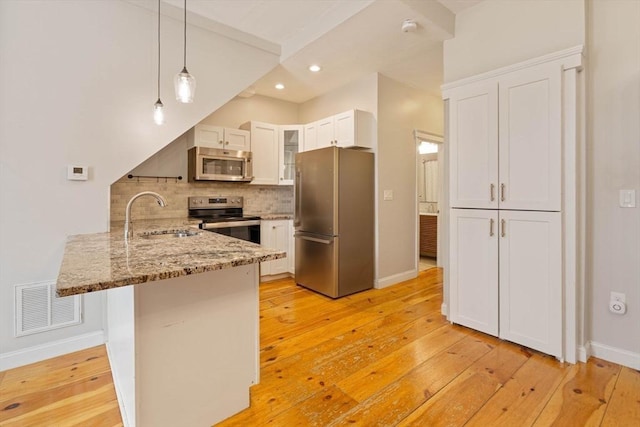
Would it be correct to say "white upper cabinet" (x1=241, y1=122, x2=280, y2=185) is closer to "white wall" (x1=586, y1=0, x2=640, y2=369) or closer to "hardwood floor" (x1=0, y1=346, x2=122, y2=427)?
"hardwood floor" (x1=0, y1=346, x2=122, y2=427)

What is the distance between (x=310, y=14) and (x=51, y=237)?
9.32ft

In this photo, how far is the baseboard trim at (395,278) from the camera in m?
3.81

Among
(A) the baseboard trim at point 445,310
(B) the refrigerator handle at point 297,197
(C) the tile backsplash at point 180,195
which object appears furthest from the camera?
(B) the refrigerator handle at point 297,197

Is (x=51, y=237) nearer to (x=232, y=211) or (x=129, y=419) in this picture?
(x=129, y=419)

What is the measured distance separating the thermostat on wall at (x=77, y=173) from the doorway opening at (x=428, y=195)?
3.75 meters

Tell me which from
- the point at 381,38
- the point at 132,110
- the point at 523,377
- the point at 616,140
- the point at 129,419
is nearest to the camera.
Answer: the point at 129,419

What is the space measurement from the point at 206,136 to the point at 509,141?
3.21 meters

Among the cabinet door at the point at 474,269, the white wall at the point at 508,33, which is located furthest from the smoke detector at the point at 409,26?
the cabinet door at the point at 474,269

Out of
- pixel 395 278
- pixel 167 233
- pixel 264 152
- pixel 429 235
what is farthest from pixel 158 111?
pixel 429 235

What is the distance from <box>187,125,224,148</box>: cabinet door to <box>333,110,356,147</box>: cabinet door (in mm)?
1455

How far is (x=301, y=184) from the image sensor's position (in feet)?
12.8

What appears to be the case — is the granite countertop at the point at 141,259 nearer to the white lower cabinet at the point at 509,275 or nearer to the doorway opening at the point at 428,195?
the white lower cabinet at the point at 509,275

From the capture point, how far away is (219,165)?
12.5ft

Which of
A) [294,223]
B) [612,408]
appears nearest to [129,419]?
[612,408]
